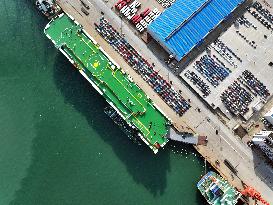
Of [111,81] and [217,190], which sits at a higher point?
[111,81]

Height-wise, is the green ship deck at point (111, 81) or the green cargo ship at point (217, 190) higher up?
the green ship deck at point (111, 81)

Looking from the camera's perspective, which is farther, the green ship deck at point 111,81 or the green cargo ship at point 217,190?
the green ship deck at point 111,81

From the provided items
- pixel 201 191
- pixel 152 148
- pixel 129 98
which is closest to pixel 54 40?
pixel 129 98

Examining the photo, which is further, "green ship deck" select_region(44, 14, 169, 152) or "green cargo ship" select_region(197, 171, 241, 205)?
"green ship deck" select_region(44, 14, 169, 152)

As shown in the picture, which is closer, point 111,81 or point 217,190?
point 217,190

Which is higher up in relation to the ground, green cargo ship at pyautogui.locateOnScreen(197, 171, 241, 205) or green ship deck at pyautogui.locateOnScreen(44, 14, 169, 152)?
green ship deck at pyautogui.locateOnScreen(44, 14, 169, 152)
